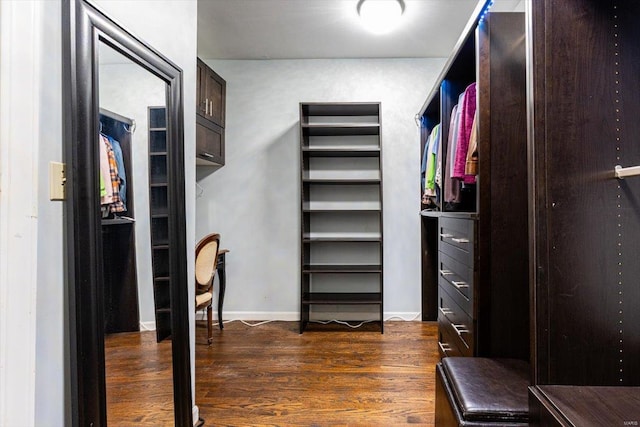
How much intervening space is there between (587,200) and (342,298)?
8.34 ft

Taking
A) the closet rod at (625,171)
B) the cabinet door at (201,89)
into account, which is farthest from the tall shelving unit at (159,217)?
the closet rod at (625,171)

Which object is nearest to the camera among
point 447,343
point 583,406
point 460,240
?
point 583,406

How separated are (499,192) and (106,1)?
1.68 m

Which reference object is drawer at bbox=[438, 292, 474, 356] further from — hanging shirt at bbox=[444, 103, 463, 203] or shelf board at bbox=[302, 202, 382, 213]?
shelf board at bbox=[302, 202, 382, 213]

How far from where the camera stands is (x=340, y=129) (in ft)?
10.7

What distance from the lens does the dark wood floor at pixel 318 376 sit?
6.18ft

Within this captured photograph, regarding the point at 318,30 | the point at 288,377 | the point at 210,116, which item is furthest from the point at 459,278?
the point at 210,116

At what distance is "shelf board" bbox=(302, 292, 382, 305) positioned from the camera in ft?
10.2

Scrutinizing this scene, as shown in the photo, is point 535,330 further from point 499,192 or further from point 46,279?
point 46,279

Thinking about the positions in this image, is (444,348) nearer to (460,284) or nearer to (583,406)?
(460,284)

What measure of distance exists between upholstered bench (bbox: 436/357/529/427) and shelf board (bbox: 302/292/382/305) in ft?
5.54

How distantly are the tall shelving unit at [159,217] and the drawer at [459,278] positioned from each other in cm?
141

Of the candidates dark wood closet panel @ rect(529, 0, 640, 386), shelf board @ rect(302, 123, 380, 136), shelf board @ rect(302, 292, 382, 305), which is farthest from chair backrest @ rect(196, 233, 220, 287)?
dark wood closet panel @ rect(529, 0, 640, 386)

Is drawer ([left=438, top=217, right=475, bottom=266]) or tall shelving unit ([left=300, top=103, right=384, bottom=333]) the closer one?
drawer ([left=438, top=217, right=475, bottom=266])
